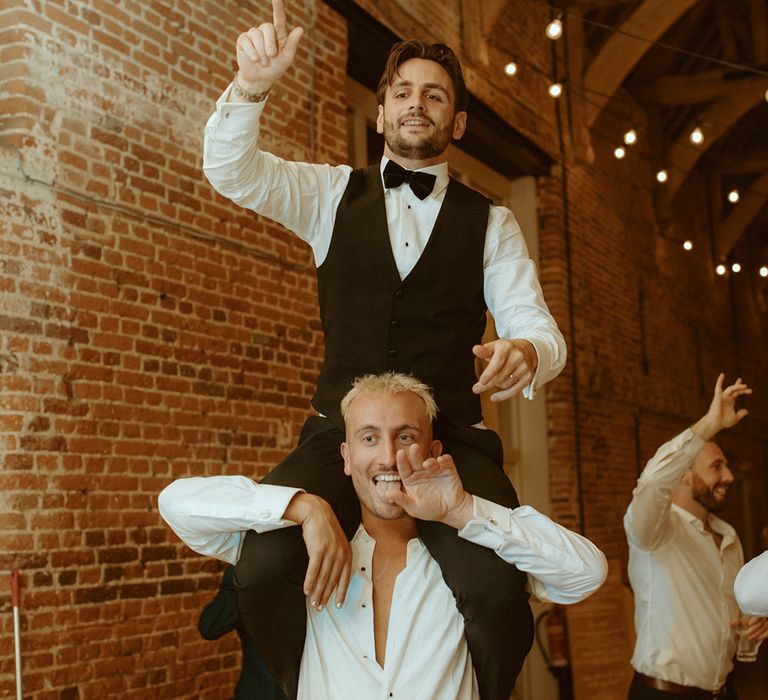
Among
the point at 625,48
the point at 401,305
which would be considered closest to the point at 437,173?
the point at 401,305

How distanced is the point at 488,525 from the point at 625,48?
8.69 meters

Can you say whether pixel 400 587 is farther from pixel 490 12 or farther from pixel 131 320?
pixel 490 12

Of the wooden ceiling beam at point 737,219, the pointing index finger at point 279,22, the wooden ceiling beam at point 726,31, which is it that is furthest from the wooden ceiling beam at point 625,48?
the pointing index finger at point 279,22

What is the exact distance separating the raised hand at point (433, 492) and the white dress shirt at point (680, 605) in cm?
236

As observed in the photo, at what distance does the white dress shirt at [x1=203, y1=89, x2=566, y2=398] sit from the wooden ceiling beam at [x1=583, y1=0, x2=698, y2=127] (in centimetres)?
762

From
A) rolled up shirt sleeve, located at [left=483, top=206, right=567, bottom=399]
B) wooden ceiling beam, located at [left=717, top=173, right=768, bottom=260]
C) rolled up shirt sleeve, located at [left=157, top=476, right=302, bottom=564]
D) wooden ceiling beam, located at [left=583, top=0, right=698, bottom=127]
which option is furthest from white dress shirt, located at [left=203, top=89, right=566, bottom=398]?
wooden ceiling beam, located at [left=717, top=173, right=768, bottom=260]

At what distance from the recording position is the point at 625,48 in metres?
10.2

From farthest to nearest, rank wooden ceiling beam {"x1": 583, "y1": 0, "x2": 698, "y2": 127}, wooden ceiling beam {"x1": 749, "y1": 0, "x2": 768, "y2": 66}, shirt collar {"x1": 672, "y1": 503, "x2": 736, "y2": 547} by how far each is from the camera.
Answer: wooden ceiling beam {"x1": 749, "y1": 0, "x2": 768, "y2": 66} < wooden ceiling beam {"x1": 583, "y1": 0, "x2": 698, "y2": 127} < shirt collar {"x1": 672, "y1": 503, "x2": 736, "y2": 547}

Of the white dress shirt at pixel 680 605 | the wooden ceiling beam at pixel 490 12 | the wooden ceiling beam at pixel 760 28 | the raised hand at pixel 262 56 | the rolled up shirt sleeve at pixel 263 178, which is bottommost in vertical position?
the white dress shirt at pixel 680 605

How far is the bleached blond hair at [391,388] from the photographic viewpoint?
254 centimetres

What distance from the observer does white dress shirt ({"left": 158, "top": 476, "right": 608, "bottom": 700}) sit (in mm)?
2432

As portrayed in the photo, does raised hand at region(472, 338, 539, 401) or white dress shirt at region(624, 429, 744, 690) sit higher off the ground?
raised hand at region(472, 338, 539, 401)

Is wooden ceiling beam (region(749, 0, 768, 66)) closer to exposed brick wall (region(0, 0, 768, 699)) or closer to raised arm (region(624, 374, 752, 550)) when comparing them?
exposed brick wall (region(0, 0, 768, 699))

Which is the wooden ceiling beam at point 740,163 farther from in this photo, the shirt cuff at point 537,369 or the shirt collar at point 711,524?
the shirt cuff at point 537,369
